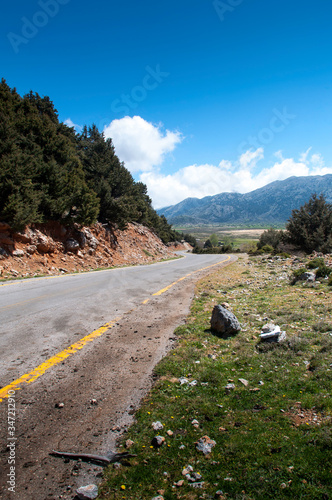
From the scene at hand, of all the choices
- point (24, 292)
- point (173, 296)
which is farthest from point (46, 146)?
point (173, 296)

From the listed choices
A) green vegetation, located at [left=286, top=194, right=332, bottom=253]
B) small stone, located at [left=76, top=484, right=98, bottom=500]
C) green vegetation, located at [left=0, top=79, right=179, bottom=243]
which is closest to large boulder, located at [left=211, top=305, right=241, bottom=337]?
small stone, located at [left=76, top=484, right=98, bottom=500]

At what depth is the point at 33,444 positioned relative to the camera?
281 cm

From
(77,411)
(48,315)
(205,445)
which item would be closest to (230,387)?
(205,445)

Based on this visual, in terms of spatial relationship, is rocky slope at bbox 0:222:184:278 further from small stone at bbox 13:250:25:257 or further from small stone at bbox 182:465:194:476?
small stone at bbox 182:465:194:476

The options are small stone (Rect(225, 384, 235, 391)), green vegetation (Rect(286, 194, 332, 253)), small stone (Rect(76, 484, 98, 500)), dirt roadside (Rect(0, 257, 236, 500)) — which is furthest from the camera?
green vegetation (Rect(286, 194, 332, 253))

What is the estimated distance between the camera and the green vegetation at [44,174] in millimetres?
Answer: 16500

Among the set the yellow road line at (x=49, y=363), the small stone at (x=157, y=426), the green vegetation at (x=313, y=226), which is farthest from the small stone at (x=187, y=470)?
the green vegetation at (x=313, y=226)

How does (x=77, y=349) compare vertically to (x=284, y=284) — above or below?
above

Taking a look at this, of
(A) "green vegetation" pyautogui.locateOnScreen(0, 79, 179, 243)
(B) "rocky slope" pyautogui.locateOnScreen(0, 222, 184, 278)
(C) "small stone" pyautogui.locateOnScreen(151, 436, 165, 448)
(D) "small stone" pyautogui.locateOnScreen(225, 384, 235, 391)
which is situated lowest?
(D) "small stone" pyautogui.locateOnScreen(225, 384, 235, 391)

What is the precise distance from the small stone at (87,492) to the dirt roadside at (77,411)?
3.6 inches

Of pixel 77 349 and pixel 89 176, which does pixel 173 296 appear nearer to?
pixel 77 349

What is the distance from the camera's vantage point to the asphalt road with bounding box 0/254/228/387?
4785mm

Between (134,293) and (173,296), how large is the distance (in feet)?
5.75

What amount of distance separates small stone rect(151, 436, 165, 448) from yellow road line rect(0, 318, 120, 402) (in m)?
2.26
